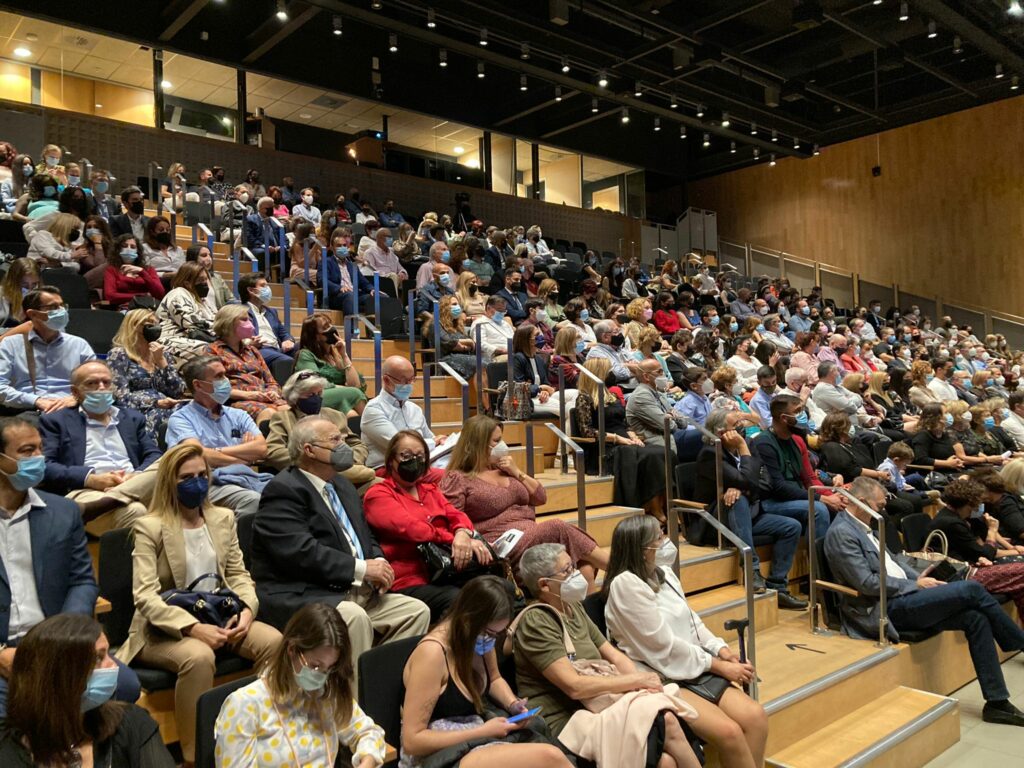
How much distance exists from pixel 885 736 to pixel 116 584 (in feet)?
10.6

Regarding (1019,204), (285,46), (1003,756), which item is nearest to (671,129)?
(1019,204)

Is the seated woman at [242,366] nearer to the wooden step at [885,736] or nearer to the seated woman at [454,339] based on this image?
the seated woman at [454,339]

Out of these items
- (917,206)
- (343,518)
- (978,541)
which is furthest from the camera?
(917,206)

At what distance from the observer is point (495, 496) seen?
3.67 meters

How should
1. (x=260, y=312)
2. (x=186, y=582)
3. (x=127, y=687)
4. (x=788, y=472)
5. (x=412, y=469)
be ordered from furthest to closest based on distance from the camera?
(x=260, y=312) < (x=788, y=472) < (x=412, y=469) < (x=186, y=582) < (x=127, y=687)

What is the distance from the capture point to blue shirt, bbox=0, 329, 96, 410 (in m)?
3.83

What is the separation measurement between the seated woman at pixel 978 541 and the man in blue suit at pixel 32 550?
5022 mm

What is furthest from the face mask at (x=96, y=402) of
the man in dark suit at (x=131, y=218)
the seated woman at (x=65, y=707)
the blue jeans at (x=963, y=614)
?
the man in dark suit at (x=131, y=218)

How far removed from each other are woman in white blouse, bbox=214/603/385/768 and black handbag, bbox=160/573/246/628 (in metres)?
0.45

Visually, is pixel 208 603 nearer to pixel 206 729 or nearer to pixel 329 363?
pixel 206 729

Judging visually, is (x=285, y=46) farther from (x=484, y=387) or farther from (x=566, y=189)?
(x=484, y=387)

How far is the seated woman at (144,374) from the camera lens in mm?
3930

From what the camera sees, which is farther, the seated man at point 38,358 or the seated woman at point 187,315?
the seated woman at point 187,315

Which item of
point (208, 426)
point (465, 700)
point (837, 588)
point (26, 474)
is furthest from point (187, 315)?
point (837, 588)
